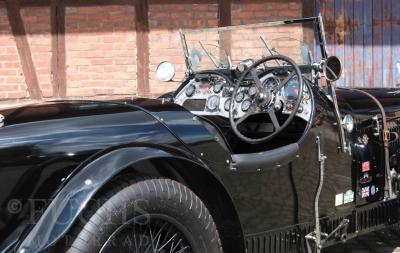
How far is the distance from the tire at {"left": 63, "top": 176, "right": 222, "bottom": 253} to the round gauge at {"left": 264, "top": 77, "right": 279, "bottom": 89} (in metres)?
1.04

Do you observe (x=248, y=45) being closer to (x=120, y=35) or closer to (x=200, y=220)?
(x=200, y=220)

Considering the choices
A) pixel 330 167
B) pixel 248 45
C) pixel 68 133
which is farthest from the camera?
pixel 248 45

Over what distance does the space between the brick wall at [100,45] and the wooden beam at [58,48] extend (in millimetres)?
47

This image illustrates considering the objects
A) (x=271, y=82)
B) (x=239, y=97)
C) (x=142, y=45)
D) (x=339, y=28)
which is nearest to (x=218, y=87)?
(x=239, y=97)

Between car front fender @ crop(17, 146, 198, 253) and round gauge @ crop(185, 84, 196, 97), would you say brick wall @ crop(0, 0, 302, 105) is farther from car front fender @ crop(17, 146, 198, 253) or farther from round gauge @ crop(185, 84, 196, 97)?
car front fender @ crop(17, 146, 198, 253)

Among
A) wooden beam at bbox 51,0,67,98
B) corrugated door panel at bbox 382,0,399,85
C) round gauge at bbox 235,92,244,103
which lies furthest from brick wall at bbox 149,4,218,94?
round gauge at bbox 235,92,244,103

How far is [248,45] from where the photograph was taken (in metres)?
3.98

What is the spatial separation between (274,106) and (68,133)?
132cm

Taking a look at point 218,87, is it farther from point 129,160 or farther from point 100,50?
point 100,50

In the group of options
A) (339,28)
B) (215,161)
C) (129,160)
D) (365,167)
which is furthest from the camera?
(339,28)

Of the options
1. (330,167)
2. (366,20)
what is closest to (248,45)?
(330,167)

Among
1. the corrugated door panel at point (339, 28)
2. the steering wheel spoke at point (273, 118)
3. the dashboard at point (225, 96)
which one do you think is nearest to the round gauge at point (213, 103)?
the dashboard at point (225, 96)

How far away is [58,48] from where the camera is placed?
6.83 metres

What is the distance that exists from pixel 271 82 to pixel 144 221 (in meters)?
1.33
